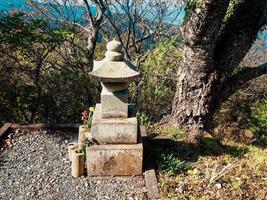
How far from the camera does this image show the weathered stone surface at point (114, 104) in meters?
4.69

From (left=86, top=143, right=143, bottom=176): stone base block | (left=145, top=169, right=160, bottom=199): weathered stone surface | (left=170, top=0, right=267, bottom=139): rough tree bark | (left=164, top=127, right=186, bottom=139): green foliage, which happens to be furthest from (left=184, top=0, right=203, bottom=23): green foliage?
(left=145, top=169, right=160, bottom=199): weathered stone surface

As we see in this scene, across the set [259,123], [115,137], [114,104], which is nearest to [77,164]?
[115,137]

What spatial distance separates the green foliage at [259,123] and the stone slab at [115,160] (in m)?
2.95

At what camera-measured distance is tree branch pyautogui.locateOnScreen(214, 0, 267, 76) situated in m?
5.44

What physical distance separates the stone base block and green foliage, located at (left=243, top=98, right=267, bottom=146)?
9.69 feet

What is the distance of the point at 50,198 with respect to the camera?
446 cm

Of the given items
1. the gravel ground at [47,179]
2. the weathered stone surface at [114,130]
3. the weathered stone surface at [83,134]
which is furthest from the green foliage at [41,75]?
the weathered stone surface at [114,130]

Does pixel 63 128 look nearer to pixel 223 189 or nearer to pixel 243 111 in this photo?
pixel 223 189

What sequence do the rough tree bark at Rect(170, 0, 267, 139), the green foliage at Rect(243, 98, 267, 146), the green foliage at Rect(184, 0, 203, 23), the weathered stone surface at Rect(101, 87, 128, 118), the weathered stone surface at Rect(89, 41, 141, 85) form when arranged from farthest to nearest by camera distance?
1. the green foliage at Rect(243, 98, 267, 146)
2. the rough tree bark at Rect(170, 0, 267, 139)
3. the green foliage at Rect(184, 0, 203, 23)
4. the weathered stone surface at Rect(101, 87, 128, 118)
5. the weathered stone surface at Rect(89, 41, 141, 85)

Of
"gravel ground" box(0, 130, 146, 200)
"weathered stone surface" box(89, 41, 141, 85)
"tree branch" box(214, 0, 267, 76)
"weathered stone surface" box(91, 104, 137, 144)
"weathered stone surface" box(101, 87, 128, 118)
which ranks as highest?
"tree branch" box(214, 0, 267, 76)

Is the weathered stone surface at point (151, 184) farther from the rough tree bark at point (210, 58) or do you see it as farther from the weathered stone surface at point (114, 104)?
the rough tree bark at point (210, 58)

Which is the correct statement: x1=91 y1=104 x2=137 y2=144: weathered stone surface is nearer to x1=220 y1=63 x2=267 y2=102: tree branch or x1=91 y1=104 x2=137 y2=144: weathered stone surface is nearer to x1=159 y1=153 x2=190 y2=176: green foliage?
x1=159 y1=153 x2=190 y2=176: green foliage

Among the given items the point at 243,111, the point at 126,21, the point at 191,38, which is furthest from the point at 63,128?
the point at 126,21

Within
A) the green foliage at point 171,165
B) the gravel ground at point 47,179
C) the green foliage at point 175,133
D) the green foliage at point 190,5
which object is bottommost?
the gravel ground at point 47,179
